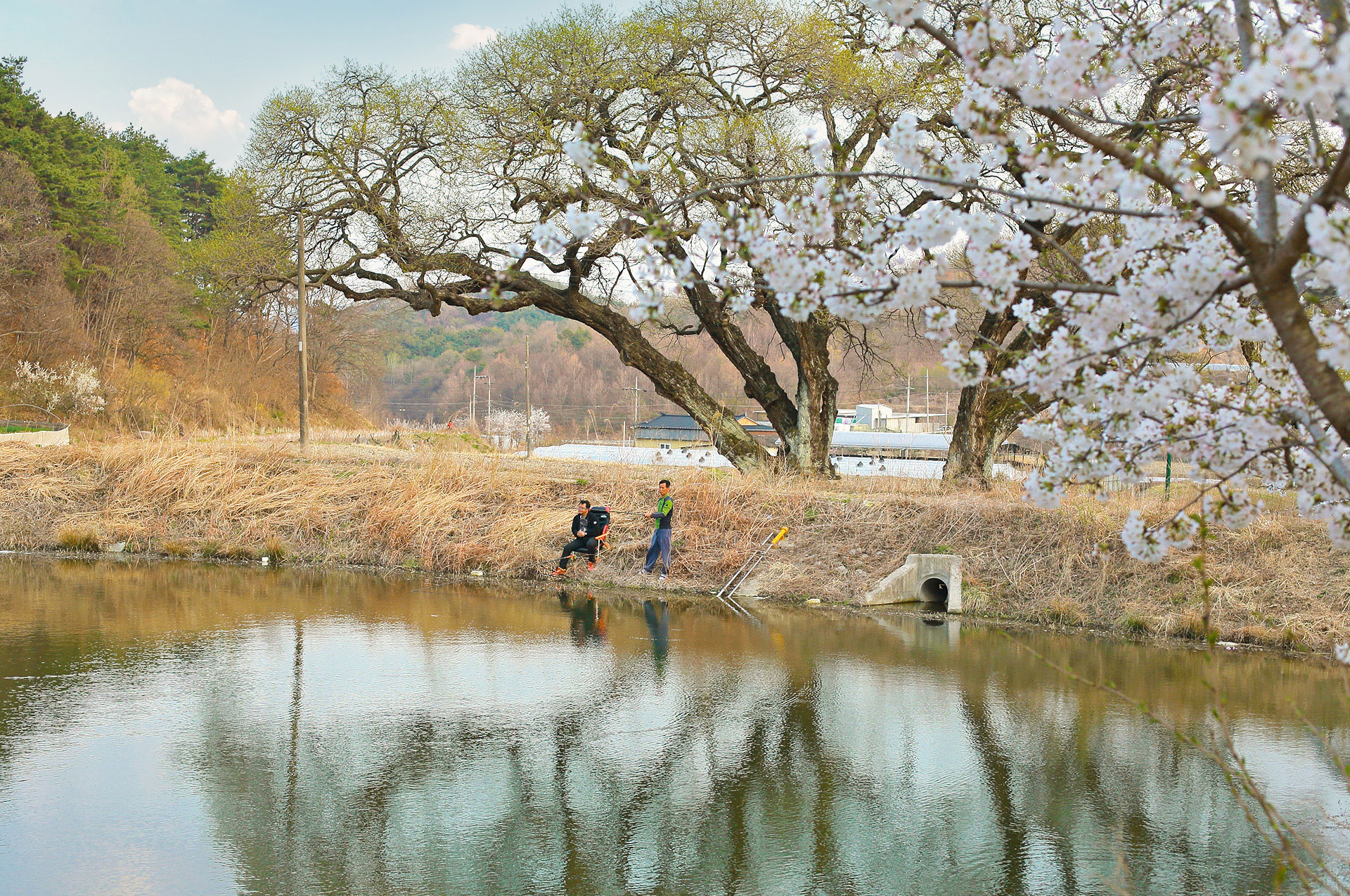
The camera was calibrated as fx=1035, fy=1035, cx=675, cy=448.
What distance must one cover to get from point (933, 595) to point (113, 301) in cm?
4391

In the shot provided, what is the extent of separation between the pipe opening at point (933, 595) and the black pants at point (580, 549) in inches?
214

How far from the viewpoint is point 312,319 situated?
62312 mm

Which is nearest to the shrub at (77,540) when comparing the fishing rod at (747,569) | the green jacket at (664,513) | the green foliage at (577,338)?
the green jacket at (664,513)

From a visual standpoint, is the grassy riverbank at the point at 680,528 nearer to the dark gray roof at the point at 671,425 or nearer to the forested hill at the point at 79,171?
the forested hill at the point at 79,171

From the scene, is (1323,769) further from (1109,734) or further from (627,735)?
(627,735)

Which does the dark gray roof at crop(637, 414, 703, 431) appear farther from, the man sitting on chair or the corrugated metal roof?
the man sitting on chair

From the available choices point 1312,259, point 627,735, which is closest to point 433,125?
point 627,735

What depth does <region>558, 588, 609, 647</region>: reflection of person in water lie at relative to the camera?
42.6 ft

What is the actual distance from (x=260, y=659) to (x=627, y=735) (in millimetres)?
4706

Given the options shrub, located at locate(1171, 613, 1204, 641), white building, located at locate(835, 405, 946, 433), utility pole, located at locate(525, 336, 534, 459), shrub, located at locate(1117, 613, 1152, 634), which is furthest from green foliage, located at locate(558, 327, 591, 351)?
shrub, located at locate(1171, 613, 1204, 641)

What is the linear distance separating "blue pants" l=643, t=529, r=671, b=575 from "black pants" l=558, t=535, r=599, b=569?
3.06 ft

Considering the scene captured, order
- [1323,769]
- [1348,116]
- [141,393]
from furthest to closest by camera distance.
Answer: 1. [141,393]
2. [1323,769]
3. [1348,116]

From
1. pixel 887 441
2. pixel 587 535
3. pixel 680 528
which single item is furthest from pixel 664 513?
pixel 887 441

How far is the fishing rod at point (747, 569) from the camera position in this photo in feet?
55.1
